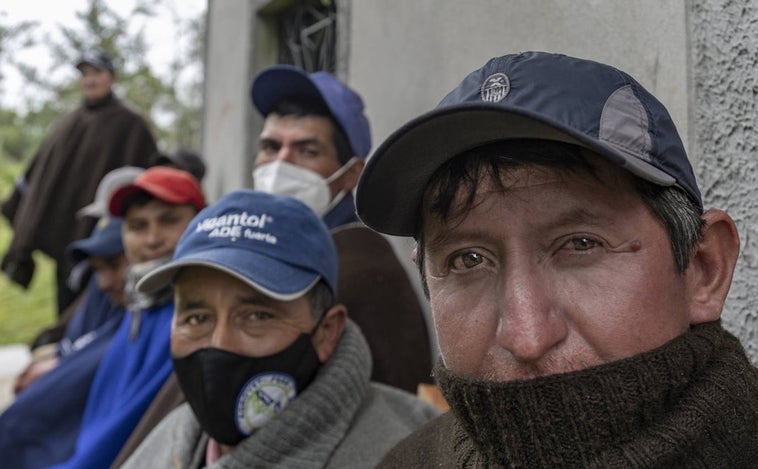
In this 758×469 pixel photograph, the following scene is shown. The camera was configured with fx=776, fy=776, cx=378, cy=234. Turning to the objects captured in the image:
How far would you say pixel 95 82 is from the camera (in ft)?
20.1

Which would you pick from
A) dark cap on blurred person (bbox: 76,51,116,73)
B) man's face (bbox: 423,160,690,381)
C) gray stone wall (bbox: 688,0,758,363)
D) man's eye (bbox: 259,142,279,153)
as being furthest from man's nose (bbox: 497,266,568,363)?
dark cap on blurred person (bbox: 76,51,116,73)

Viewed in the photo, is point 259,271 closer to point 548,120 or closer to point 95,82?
point 548,120

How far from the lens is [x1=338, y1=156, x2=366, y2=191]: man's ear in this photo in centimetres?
334

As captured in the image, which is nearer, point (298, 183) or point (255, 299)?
point (255, 299)

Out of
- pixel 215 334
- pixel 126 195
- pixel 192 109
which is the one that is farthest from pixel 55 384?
pixel 192 109

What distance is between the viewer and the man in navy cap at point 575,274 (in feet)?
3.44

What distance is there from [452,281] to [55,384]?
2.95 meters

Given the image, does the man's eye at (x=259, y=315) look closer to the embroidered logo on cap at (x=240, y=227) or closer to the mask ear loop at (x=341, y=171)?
the embroidered logo on cap at (x=240, y=227)

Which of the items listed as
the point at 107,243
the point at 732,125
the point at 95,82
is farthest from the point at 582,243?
the point at 95,82

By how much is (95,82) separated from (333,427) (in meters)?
4.90

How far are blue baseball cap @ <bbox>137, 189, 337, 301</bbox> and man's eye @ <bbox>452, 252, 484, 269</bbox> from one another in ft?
2.94

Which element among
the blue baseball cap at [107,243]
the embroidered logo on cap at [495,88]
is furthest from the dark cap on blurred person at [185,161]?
the embroidered logo on cap at [495,88]

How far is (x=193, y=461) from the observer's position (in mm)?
2262

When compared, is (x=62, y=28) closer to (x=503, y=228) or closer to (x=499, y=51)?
(x=499, y=51)
